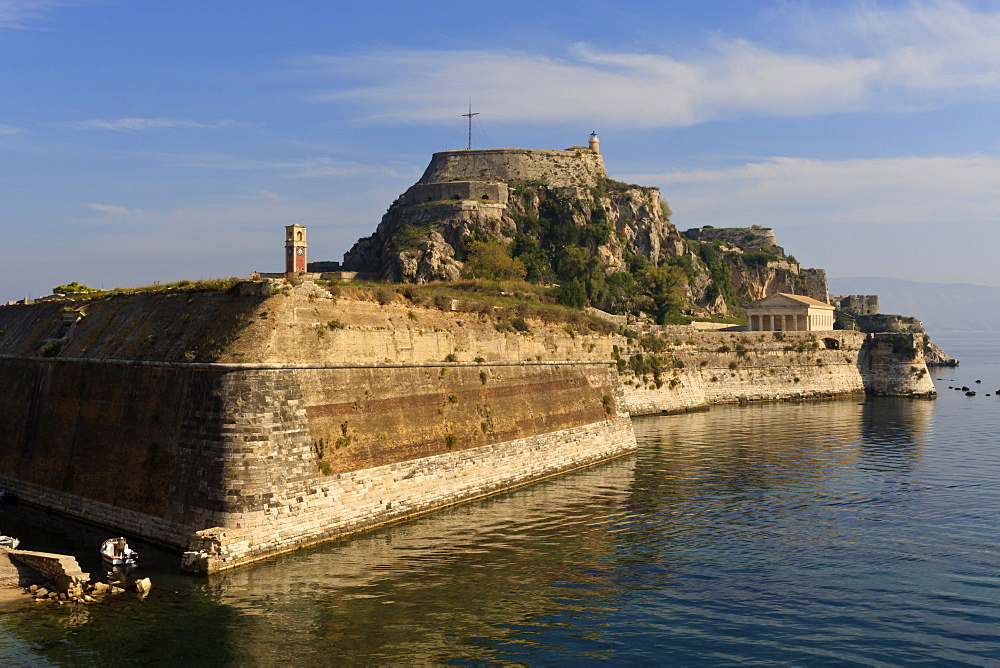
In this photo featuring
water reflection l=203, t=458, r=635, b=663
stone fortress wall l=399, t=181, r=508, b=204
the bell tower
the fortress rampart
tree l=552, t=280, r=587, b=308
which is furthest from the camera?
the fortress rampart

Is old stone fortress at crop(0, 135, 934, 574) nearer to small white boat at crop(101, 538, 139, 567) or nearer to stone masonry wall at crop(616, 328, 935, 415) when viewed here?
small white boat at crop(101, 538, 139, 567)

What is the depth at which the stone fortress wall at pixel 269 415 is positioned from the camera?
24453 millimetres

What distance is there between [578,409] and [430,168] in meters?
77.9

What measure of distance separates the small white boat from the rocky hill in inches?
2628

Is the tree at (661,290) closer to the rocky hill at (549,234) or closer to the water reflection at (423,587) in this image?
the rocky hill at (549,234)

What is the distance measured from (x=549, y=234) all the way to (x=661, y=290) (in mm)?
16496

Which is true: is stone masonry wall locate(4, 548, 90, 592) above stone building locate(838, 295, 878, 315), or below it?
below

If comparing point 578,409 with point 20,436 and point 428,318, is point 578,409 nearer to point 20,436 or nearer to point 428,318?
point 428,318

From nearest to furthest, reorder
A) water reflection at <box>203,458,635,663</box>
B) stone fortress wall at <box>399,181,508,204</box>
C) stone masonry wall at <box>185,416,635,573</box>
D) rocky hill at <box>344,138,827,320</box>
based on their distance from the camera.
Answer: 1. water reflection at <box>203,458,635,663</box>
2. stone masonry wall at <box>185,416,635,573</box>
3. rocky hill at <box>344,138,827,320</box>
4. stone fortress wall at <box>399,181,508,204</box>

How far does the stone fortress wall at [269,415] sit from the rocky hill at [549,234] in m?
50.8

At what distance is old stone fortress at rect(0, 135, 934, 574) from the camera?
80.5 feet

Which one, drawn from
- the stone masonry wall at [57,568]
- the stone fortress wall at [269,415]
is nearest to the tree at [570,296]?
the stone fortress wall at [269,415]

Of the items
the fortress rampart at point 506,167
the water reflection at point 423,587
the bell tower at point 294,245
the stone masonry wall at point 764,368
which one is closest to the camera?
the water reflection at point 423,587

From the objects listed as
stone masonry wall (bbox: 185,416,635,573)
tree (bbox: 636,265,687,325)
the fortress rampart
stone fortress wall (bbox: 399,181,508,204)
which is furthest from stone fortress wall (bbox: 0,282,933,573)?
the fortress rampart
